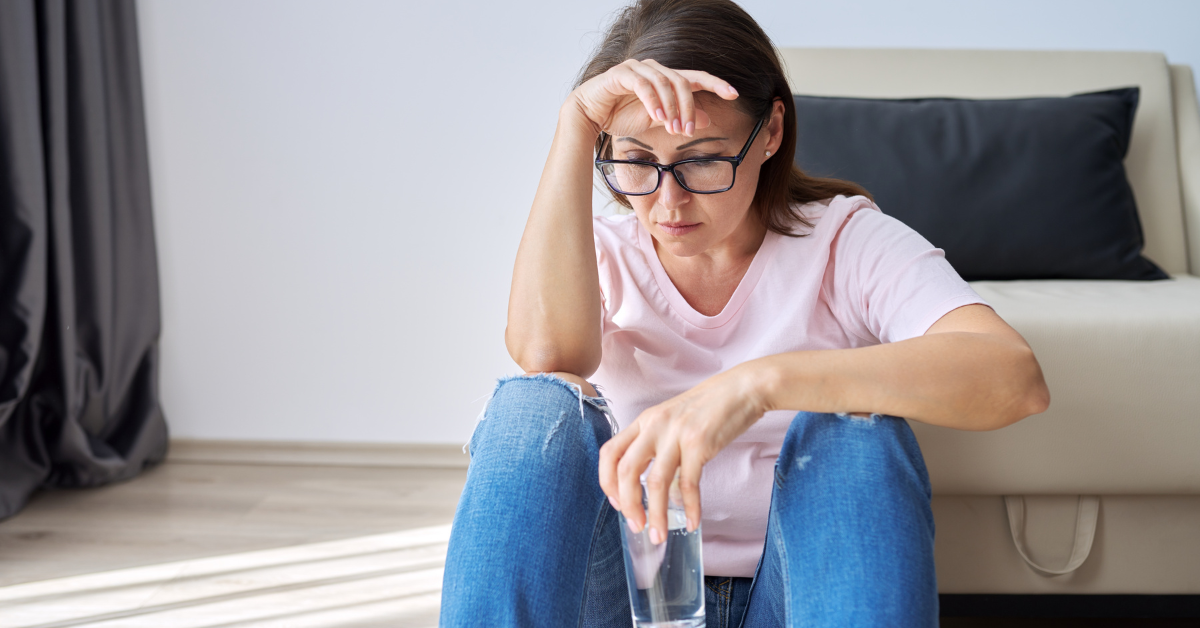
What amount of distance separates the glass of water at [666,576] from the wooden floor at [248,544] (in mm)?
850

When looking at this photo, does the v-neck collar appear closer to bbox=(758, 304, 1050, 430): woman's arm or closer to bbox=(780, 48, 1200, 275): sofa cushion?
bbox=(758, 304, 1050, 430): woman's arm

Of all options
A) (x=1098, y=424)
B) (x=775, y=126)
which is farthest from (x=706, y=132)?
(x=1098, y=424)

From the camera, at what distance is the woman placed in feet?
2.15

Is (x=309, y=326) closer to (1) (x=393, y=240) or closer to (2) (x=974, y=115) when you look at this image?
(1) (x=393, y=240)

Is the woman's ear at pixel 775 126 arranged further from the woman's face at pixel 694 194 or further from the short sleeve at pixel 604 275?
the short sleeve at pixel 604 275

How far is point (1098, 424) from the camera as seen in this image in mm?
1131

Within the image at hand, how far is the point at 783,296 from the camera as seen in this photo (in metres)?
1.00

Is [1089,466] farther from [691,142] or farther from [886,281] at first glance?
[691,142]

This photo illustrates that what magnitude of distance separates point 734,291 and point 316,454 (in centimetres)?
155

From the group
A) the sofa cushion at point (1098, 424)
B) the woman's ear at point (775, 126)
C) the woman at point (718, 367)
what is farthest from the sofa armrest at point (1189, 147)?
the woman's ear at point (775, 126)

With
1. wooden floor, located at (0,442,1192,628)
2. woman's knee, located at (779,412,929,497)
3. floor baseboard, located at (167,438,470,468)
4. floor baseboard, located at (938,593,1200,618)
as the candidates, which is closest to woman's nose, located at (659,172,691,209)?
woman's knee, located at (779,412,929,497)

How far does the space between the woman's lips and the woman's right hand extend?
4.4 inches

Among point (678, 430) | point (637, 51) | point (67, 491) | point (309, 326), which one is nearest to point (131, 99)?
point (309, 326)

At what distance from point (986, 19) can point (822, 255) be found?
1.33m
